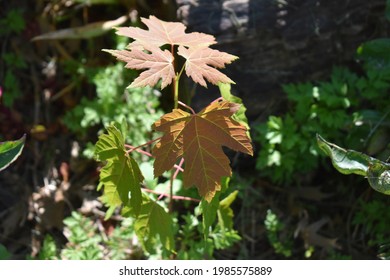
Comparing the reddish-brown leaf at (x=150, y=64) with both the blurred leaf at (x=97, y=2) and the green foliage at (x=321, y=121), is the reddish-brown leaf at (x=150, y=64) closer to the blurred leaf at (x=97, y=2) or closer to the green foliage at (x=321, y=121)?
the green foliage at (x=321, y=121)

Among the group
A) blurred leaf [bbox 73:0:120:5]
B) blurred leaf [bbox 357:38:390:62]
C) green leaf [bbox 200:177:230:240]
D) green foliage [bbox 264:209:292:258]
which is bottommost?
green foliage [bbox 264:209:292:258]

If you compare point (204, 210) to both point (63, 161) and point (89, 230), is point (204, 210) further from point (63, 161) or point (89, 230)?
point (63, 161)

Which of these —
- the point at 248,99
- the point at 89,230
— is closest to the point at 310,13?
the point at 248,99

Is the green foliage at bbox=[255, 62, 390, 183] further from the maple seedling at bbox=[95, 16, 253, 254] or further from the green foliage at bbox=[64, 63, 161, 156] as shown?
the maple seedling at bbox=[95, 16, 253, 254]

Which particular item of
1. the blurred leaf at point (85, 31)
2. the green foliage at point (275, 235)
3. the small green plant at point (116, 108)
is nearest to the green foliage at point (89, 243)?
the small green plant at point (116, 108)

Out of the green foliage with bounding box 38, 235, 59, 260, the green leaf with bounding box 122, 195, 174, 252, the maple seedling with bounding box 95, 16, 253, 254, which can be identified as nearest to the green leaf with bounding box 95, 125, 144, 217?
the maple seedling with bounding box 95, 16, 253, 254

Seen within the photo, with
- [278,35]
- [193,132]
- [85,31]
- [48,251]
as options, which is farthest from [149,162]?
[85,31]
